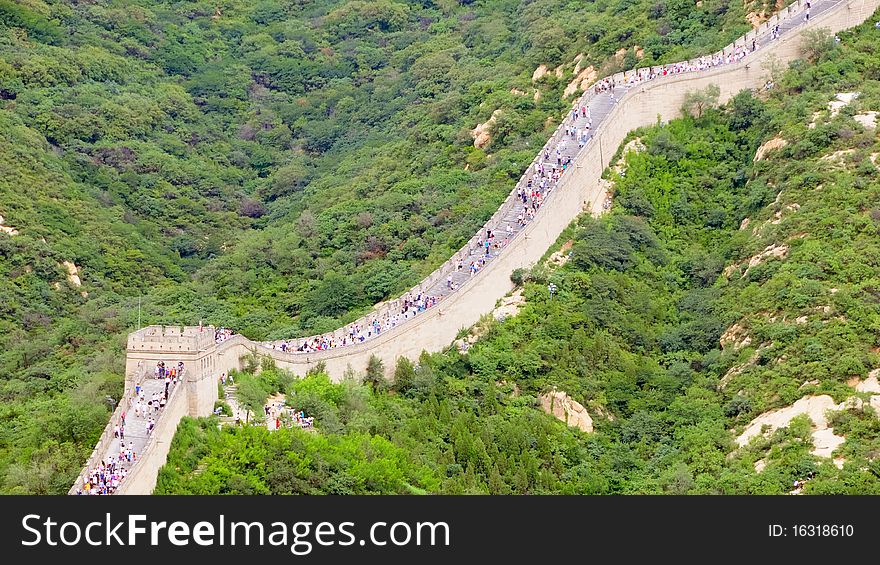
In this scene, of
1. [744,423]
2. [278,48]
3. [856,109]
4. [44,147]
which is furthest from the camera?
[278,48]

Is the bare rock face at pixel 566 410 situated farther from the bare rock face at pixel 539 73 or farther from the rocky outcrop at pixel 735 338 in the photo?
the bare rock face at pixel 539 73

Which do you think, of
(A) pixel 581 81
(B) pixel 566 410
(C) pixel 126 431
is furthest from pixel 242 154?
(C) pixel 126 431

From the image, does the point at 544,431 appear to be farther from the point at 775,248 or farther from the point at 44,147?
the point at 44,147

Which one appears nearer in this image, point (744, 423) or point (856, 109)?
point (744, 423)

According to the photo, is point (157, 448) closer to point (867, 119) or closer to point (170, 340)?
point (170, 340)

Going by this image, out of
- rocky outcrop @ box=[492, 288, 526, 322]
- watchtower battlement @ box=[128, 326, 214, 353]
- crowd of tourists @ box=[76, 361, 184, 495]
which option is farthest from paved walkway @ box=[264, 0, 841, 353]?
crowd of tourists @ box=[76, 361, 184, 495]

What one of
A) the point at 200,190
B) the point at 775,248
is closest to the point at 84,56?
the point at 200,190
